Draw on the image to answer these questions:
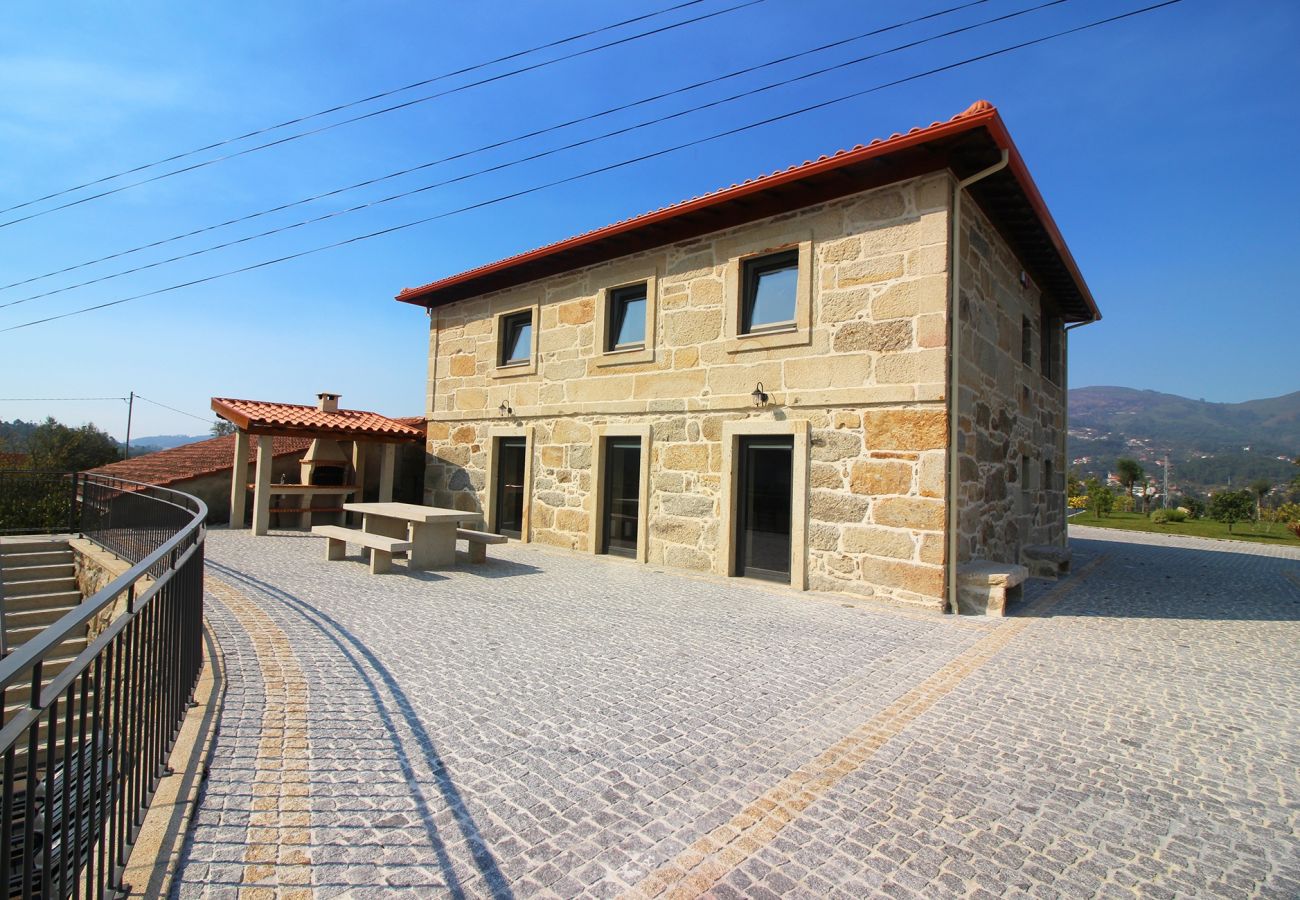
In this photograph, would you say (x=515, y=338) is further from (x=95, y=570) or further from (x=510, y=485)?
(x=95, y=570)

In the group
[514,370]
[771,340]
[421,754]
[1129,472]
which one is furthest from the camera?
[1129,472]

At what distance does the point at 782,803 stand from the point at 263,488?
36.7 feet

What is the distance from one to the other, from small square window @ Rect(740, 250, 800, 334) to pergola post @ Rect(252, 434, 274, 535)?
873 centimetres

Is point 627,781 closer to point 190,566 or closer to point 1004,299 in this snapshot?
point 190,566

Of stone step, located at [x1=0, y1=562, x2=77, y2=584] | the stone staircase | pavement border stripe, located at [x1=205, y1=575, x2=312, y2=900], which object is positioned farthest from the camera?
stone step, located at [x1=0, y1=562, x2=77, y2=584]

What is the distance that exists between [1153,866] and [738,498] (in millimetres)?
5932

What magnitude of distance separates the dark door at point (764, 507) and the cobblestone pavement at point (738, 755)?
1714 mm

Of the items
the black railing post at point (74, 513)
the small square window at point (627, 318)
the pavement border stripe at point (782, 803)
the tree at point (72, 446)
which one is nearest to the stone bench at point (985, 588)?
the pavement border stripe at point (782, 803)

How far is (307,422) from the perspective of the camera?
11.4 metres

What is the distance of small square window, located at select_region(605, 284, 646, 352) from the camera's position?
9.62 meters

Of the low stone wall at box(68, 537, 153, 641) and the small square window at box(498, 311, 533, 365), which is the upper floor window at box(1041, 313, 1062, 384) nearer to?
the small square window at box(498, 311, 533, 365)

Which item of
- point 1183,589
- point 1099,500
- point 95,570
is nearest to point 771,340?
point 1183,589

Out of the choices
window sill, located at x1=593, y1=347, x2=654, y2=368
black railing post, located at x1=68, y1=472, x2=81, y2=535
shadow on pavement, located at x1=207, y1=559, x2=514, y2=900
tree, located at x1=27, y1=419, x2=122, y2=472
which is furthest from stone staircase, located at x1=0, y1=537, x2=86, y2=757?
tree, located at x1=27, y1=419, x2=122, y2=472

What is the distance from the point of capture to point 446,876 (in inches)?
85.7
